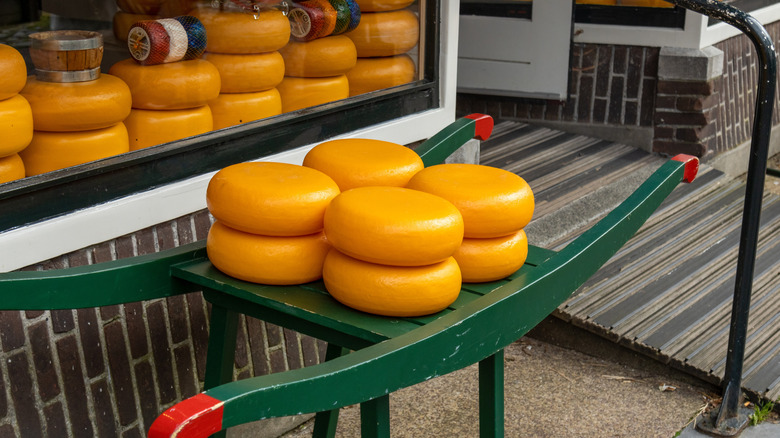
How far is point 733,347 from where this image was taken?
9.84ft

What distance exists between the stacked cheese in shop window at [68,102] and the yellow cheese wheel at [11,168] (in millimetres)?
17

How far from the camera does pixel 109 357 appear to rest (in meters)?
2.47

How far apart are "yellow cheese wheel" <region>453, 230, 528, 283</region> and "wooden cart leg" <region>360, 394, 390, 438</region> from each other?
344mm

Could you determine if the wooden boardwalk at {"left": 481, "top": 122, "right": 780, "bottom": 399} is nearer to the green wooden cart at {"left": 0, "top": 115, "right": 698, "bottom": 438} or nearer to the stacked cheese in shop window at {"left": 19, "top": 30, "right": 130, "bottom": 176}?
the green wooden cart at {"left": 0, "top": 115, "right": 698, "bottom": 438}

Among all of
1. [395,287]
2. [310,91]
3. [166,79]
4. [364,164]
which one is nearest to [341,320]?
[395,287]

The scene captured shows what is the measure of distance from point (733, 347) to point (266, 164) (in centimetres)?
186

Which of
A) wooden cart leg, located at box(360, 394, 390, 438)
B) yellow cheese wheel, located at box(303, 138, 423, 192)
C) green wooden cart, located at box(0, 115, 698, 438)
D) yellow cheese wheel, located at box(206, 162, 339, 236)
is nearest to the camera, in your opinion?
green wooden cart, located at box(0, 115, 698, 438)

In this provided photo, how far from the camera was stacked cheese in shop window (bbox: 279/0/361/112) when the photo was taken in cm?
288

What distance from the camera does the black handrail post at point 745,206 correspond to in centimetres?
267

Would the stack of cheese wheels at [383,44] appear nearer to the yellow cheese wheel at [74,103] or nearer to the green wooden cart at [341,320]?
the yellow cheese wheel at [74,103]

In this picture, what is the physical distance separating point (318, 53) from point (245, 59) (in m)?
0.34

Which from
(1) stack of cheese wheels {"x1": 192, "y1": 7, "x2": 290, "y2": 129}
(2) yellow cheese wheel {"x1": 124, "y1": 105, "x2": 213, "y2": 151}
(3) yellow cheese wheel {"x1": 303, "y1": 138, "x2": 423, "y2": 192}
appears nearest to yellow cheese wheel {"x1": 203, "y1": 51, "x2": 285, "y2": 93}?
(1) stack of cheese wheels {"x1": 192, "y1": 7, "x2": 290, "y2": 129}

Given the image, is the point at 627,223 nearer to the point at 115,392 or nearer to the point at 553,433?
the point at 553,433

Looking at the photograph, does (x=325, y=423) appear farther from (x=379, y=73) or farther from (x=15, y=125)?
(x=379, y=73)
